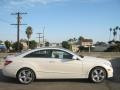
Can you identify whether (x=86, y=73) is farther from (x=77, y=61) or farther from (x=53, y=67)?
(x=53, y=67)

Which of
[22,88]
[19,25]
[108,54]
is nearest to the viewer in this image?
[22,88]

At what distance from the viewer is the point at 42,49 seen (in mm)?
11141

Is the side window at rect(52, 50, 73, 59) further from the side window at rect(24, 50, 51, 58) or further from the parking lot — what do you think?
the parking lot

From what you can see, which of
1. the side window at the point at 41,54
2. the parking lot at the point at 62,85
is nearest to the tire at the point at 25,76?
the parking lot at the point at 62,85

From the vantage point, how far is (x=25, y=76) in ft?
35.2

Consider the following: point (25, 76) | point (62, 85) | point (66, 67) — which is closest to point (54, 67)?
point (66, 67)

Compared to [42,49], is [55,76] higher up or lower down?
lower down

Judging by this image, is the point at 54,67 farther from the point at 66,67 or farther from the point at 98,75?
the point at 98,75

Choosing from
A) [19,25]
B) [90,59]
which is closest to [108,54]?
[19,25]

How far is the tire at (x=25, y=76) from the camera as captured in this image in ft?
35.2

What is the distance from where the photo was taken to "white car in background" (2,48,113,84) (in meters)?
10.8

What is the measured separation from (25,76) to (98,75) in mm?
2682

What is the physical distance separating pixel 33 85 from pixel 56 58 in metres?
1.36

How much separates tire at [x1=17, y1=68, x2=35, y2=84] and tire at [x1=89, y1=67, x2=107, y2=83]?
2209mm
